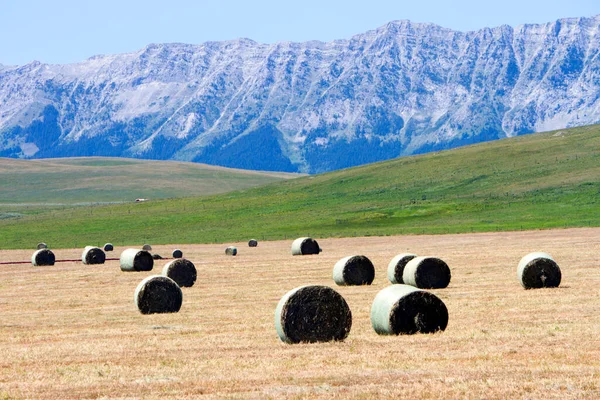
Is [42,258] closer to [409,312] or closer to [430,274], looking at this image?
[430,274]

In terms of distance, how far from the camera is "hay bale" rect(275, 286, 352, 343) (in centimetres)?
2255

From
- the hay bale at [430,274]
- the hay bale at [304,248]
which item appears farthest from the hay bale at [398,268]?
the hay bale at [304,248]

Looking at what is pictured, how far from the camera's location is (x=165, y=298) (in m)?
31.0

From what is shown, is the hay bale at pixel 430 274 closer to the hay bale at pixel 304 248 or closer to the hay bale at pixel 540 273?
the hay bale at pixel 540 273

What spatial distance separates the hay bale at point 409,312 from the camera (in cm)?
2277

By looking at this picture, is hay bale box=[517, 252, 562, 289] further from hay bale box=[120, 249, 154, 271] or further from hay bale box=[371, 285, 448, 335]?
hay bale box=[120, 249, 154, 271]

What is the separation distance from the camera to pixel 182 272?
42.1 meters

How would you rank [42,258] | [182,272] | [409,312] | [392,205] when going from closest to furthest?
[409,312]
[182,272]
[42,258]
[392,205]

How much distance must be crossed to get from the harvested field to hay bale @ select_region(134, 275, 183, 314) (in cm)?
52

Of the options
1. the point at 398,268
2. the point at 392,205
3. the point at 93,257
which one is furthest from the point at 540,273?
the point at 392,205

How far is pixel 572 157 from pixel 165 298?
12345 centimetres

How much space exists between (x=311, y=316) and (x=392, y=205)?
10429 cm

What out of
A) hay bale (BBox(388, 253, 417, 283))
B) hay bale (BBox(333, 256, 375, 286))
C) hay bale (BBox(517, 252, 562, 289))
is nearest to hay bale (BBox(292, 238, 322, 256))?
hay bale (BBox(333, 256, 375, 286))

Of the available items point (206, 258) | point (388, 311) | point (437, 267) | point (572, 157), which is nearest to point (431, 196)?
point (572, 157)
